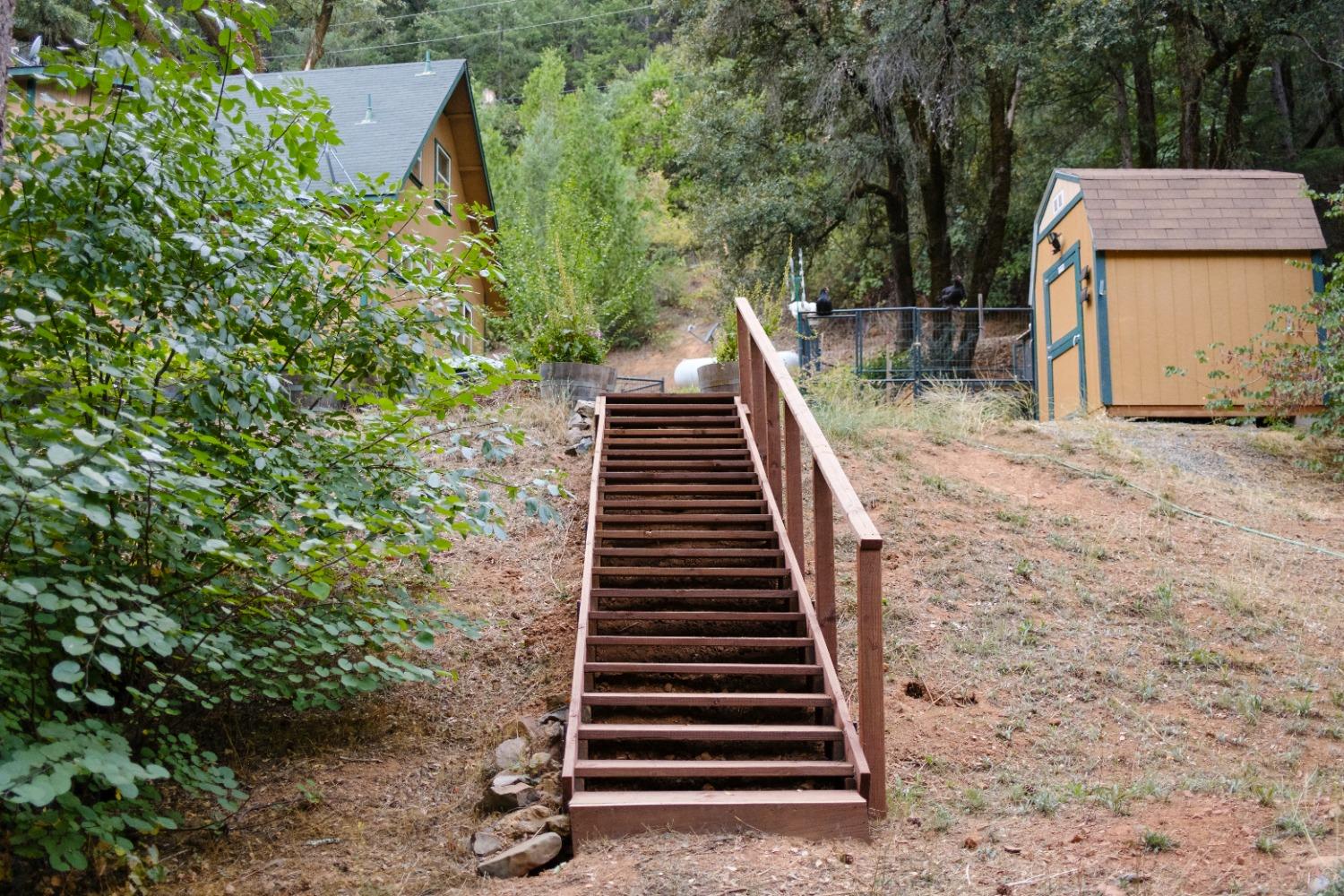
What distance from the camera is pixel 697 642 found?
515 centimetres

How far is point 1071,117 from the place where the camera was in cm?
2206

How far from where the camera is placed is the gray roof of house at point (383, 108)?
1556 centimetres

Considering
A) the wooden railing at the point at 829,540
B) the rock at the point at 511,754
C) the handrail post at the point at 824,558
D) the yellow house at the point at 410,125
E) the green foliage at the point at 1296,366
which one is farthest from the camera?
the yellow house at the point at 410,125

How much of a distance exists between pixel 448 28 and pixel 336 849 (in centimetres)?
4003

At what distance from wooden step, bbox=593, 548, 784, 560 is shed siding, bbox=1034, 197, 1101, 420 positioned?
7.81 meters

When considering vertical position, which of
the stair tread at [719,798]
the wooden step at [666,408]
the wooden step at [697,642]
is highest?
the wooden step at [666,408]

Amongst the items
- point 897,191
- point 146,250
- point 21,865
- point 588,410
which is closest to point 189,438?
point 146,250

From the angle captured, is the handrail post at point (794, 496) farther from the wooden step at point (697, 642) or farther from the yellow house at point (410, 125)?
the yellow house at point (410, 125)

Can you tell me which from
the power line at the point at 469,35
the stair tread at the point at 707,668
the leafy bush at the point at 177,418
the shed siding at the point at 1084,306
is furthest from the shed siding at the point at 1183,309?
the power line at the point at 469,35

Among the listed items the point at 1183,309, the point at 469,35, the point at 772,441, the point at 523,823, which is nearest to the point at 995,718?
the point at 772,441

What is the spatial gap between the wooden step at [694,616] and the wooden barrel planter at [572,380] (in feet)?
16.3

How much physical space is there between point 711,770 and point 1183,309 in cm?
1024

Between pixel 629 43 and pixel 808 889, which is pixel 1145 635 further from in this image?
pixel 629 43

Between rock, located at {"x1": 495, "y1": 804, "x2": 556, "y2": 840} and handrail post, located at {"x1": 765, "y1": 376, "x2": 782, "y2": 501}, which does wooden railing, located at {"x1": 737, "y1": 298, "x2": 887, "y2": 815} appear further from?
rock, located at {"x1": 495, "y1": 804, "x2": 556, "y2": 840}
